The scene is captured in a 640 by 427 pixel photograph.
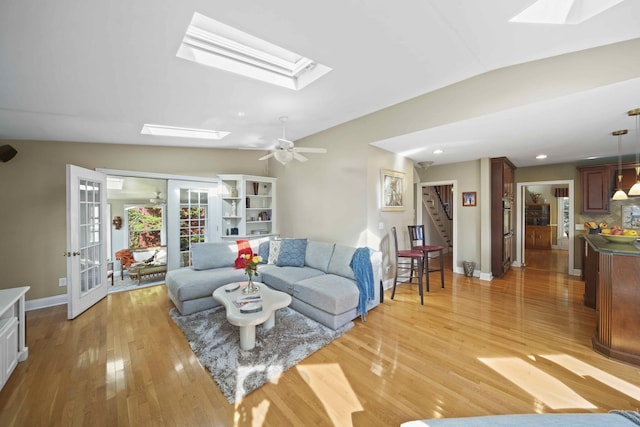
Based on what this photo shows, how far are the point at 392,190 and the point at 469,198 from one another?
2086 mm

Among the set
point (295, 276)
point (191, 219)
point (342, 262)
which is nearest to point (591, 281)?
point (342, 262)

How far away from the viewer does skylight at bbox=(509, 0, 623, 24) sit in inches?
67.8

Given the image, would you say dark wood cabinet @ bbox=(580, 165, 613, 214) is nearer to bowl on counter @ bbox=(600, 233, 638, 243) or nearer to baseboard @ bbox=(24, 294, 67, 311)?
bowl on counter @ bbox=(600, 233, 638, 243)

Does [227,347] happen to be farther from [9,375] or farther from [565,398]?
[565,398]

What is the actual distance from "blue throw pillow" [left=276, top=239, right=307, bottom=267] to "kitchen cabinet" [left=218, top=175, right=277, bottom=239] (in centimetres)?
130

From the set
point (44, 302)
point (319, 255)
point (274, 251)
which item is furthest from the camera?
point (274, 251)

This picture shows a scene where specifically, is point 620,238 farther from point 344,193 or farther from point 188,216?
point 188,216

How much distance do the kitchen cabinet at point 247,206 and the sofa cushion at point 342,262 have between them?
86.8 inches

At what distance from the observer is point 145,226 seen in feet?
20.9

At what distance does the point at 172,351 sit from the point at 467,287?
14.9ft

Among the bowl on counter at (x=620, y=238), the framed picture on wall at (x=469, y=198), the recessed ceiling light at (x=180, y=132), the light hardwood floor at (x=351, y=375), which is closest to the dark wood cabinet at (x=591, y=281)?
the light hardwood floor at (x=351, y=375)

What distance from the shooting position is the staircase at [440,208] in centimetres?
701

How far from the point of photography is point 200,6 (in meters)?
1.59

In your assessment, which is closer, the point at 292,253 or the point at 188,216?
the point at 292,253
